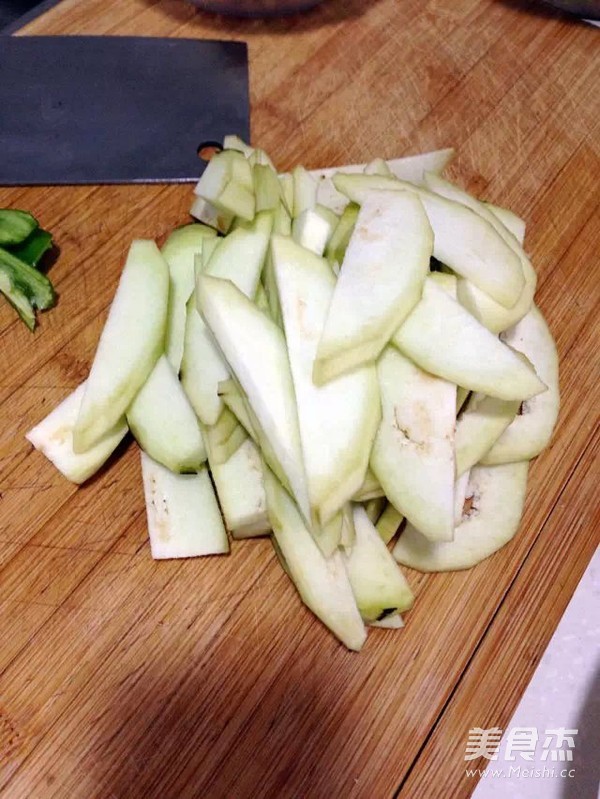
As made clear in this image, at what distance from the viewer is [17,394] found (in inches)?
46.3

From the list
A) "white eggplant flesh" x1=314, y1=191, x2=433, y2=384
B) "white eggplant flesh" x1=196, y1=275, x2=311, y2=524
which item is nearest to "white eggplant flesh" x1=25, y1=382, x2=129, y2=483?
Result: "white eggplant flesh" x1=196, y1=275, x2=311, y2=524

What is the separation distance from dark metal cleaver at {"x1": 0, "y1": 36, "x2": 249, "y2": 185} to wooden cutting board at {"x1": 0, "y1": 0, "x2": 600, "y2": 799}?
0.05 metres

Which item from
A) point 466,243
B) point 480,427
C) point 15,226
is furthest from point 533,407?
point 15,226

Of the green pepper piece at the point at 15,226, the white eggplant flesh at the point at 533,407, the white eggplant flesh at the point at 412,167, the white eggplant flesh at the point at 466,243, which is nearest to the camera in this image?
the white eggplant flesh at the point at 466,243

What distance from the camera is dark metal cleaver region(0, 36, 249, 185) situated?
1.38 metres

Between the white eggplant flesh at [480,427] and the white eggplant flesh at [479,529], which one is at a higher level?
the white eggplant flesh at [480,427]

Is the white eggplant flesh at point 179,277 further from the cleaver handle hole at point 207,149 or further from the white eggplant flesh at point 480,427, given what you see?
the white eggplant flesh at point 480,427

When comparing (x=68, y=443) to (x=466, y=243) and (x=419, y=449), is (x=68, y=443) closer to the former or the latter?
(x=419, y=449)

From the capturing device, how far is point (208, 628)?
104 centimetres

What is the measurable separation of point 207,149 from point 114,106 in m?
0.20

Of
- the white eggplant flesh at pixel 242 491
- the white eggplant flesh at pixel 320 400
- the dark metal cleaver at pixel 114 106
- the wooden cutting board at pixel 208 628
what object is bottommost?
the wooden cutting board at pixel 208 628

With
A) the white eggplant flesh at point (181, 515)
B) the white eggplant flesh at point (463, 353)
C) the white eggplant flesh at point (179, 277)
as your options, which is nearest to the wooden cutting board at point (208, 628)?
the white eggplant flesh at point (181, 515)

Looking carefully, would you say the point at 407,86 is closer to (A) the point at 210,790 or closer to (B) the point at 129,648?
(B) the point at 129,648

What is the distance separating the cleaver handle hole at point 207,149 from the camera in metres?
1.43
